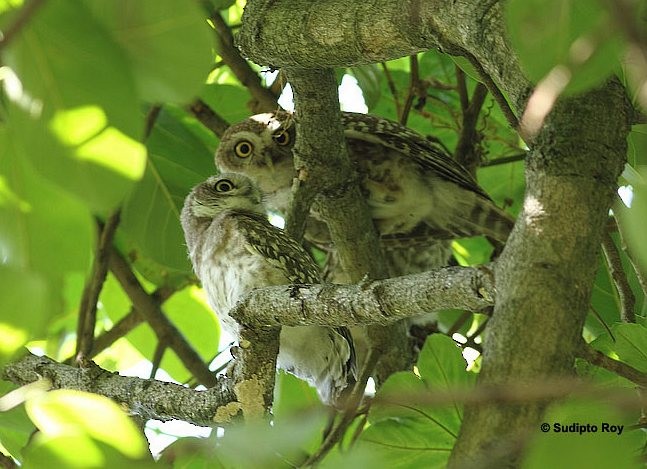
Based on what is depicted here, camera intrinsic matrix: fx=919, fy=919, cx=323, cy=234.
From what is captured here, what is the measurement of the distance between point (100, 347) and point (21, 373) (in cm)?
135

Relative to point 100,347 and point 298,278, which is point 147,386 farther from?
point 100,347

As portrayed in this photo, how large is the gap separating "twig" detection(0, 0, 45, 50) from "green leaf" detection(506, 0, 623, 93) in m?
0.40

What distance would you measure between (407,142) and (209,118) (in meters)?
0.82

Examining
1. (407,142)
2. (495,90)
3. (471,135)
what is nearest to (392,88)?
(407,142)

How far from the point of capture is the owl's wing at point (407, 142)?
12.2 feet

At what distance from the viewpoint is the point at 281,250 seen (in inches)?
119

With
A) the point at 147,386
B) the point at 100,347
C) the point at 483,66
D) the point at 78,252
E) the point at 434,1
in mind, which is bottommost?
the point at 78,252

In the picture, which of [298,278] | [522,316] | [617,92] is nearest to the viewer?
[522,316]

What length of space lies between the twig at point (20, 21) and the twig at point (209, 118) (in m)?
2.91

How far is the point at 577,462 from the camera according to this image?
728 millimetres

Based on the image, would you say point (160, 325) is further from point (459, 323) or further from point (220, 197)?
point (459, 323)

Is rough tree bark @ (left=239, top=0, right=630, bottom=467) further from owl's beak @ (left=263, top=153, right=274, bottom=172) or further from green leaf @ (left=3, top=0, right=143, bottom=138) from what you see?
owl's beak @ (left=263, top=153, right=274, bottom=172)

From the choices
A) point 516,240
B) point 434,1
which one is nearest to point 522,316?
point 516,240

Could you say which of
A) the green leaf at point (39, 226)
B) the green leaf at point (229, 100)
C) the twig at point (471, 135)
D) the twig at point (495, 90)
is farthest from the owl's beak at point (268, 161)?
the green leaf at point (39, 226)
